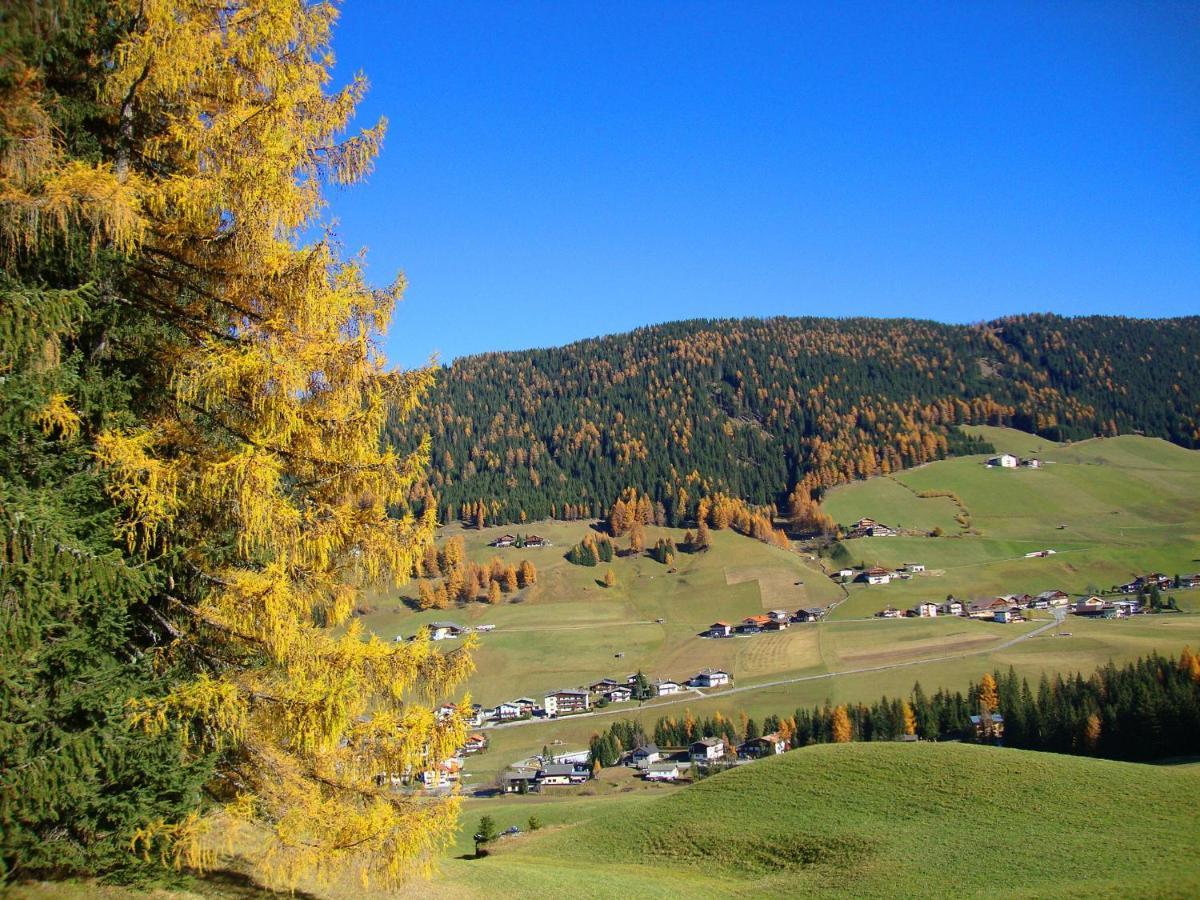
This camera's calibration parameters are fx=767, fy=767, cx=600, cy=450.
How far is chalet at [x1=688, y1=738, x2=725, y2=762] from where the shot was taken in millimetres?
80625

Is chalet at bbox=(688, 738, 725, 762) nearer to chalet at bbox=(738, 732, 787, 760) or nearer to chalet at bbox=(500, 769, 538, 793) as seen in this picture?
chalet at bbox=(738, 732, 787, 760)

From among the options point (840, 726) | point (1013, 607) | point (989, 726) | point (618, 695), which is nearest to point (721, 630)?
point (618, 695)

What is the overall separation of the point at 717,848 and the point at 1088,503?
635ft

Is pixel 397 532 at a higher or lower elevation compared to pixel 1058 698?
higher

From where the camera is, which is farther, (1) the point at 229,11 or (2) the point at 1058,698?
(2) the point at 1058,698

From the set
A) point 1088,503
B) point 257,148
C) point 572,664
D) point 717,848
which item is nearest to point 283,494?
point 257,148

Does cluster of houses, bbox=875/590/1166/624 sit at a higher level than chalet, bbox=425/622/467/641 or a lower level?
lower

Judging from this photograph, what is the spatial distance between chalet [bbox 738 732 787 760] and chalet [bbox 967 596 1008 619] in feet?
204

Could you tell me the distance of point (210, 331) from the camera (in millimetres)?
11617

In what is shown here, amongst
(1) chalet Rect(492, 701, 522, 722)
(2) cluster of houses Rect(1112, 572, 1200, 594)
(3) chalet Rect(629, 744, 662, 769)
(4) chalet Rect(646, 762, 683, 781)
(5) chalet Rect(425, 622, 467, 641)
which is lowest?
(3) chalet Rect(629, 744, 662, 769)

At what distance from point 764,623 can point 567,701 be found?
143 ft

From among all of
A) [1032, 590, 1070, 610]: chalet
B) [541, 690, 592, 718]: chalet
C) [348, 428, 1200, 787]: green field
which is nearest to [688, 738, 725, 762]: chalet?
[348, 428, 1200, 787]: green field

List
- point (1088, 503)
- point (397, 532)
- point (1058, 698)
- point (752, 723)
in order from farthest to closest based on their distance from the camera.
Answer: point (1088, 503) → point (752, 723) → point (1058, 698) → point (397, 532)

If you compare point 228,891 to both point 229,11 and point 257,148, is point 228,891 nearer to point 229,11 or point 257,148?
point 257,148
